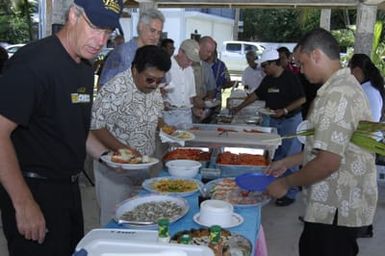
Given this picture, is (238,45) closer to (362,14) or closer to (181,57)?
(362,14)

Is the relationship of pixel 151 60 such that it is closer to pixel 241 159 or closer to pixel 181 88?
pixel 241 159

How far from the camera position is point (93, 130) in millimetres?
2029

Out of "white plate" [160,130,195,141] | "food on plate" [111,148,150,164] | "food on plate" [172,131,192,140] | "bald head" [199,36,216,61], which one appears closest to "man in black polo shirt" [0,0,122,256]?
"food on plate" [111,148,150,164]

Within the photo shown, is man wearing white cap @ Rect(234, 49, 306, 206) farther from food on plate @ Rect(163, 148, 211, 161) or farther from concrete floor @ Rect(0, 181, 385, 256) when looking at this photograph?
food on plate @ Rect(163, 148, 211, 161)

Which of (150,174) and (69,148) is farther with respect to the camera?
(150,174)

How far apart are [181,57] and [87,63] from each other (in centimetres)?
220

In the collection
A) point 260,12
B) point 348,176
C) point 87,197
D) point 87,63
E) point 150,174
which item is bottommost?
point 87,197

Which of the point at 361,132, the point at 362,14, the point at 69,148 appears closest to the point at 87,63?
the point at 69,148

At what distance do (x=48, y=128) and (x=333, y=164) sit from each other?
0.97 meters

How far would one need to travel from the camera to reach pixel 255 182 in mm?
1843

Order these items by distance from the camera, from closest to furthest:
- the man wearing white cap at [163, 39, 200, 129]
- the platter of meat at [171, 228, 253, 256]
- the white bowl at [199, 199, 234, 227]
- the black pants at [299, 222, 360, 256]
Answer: the platter of meat at [171, 228, 253, 256] < the white bowl at [199, 199, 234, 227] < the black pants at [299, 222, 360, 256] < the man wearing white cap at [163, 39, 200, 129]

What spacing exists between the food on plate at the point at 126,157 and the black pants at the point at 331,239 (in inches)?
28.7

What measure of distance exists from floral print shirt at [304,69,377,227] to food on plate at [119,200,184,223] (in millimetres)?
539

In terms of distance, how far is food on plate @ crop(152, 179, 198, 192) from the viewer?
194 cm
